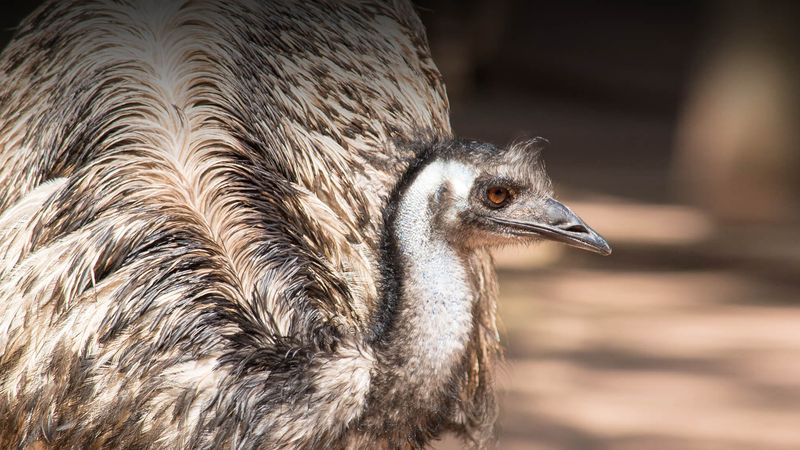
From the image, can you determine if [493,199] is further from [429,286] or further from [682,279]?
[682,279]

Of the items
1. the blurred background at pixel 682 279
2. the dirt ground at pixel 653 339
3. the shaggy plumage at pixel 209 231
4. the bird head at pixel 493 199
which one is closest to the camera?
the shaggy plumage at pixel 209 231

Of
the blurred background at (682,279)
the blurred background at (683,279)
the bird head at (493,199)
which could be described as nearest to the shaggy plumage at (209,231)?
the bird head at (493,199)

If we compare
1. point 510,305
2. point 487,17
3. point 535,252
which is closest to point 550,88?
point 487,17

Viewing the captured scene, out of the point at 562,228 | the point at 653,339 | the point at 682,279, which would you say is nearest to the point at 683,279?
the point at 682,279

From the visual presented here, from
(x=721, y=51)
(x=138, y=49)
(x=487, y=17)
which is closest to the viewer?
(x=138, y=49)

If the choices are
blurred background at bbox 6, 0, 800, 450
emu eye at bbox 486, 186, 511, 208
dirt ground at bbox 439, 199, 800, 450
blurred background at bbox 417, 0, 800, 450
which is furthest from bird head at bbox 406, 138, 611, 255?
dirt ground at bbox 439, 199, 800, 450

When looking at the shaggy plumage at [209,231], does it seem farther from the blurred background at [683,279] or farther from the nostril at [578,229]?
the blurred background at [683,279]

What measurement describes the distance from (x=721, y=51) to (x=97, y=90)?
461 cm

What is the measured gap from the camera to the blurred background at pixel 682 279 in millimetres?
5094

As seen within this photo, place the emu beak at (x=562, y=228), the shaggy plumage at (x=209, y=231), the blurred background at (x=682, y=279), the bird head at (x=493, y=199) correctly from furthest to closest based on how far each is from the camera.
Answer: the blurred background at (x=682, y=279)
the emu beak at (x=562, y=228)
the bird head at (x=493, y=199)
the shaggy plumage at (x=209, y=231)

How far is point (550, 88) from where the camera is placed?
41.8 feet

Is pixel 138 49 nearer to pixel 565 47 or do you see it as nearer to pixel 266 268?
pixel 266 268

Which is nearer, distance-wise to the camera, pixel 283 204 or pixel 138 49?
pixel 283 204

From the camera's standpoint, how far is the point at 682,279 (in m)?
6.88
